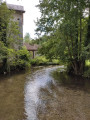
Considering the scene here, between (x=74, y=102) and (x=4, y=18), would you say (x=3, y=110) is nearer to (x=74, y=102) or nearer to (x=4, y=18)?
(x=74, y=102)

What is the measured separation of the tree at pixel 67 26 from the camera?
848 cm

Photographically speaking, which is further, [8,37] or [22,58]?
[22,58]

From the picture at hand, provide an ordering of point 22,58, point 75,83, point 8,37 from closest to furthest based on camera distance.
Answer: point 75,83 < point 8,37 < point 22,58

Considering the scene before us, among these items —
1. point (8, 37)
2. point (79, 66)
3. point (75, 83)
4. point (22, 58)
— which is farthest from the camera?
point (22, 58)

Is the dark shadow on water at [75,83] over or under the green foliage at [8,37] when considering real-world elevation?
under

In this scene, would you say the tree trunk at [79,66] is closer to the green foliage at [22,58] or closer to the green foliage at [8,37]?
the green foliage at [22,58]

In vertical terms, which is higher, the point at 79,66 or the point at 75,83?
the point at 79,66

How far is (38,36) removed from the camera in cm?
1080

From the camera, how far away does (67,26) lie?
7.98 m

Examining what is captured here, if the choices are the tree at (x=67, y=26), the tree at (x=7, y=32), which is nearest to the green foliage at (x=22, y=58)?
the tree at (x=7, y=32)

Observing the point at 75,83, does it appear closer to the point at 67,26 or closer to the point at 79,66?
the point at 79,66

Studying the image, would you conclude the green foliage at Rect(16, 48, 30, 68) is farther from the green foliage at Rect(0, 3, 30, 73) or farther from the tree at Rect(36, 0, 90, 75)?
the tree at Rect(36, 0, 90, 75)

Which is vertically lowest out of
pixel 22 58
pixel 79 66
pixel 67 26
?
pixel 79 66

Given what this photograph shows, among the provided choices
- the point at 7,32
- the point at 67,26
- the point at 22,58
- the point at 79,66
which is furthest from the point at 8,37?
the point at 79,66
